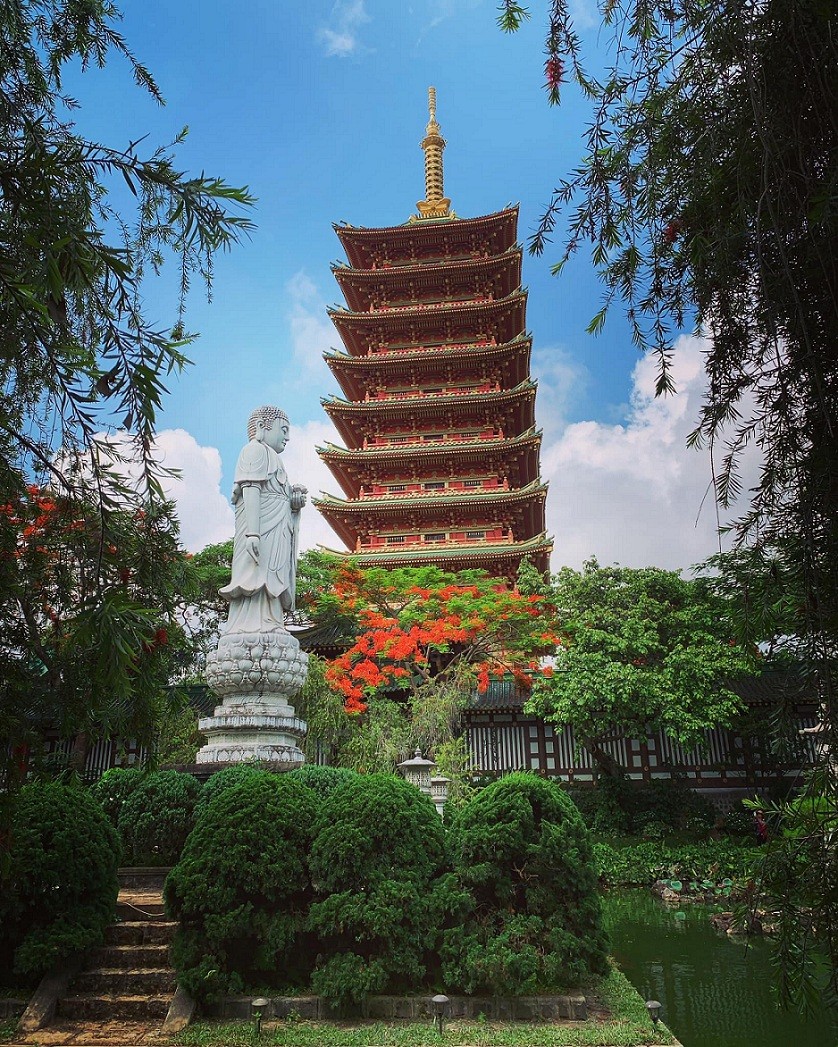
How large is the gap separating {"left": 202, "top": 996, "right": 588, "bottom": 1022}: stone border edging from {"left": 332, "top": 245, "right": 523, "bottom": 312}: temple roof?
19.5 metres

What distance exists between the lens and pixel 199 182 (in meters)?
2.24

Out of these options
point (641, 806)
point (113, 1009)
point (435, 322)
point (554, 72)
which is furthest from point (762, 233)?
point (435, 322)

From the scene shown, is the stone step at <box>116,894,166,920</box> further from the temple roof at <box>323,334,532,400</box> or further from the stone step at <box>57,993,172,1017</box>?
the temple roof at <box>323,334,532,400</box>

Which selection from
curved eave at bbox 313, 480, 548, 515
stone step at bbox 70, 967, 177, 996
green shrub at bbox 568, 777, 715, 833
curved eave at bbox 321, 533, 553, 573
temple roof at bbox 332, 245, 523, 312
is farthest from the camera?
temple roof at bbox 332, 245, 523, 312

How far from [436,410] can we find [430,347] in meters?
2.27

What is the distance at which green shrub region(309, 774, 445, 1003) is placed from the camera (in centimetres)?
419

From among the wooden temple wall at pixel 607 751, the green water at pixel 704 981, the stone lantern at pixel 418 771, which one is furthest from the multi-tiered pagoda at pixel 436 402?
the stone lantern at pixel 418 771

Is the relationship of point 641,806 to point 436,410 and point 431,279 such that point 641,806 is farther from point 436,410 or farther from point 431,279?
point 431,279

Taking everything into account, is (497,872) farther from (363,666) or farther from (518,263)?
(518,263)

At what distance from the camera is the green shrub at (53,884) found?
4.27m

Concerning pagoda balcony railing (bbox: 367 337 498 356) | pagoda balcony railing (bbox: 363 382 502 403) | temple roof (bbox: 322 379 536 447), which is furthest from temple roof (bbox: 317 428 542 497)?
pagoda balcony railing (bbox: 367 337 498 356)

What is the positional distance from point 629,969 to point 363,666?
709cm

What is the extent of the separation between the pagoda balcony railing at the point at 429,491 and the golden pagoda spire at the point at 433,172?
9087 mm

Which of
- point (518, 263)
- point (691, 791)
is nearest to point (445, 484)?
point (518, 263)
